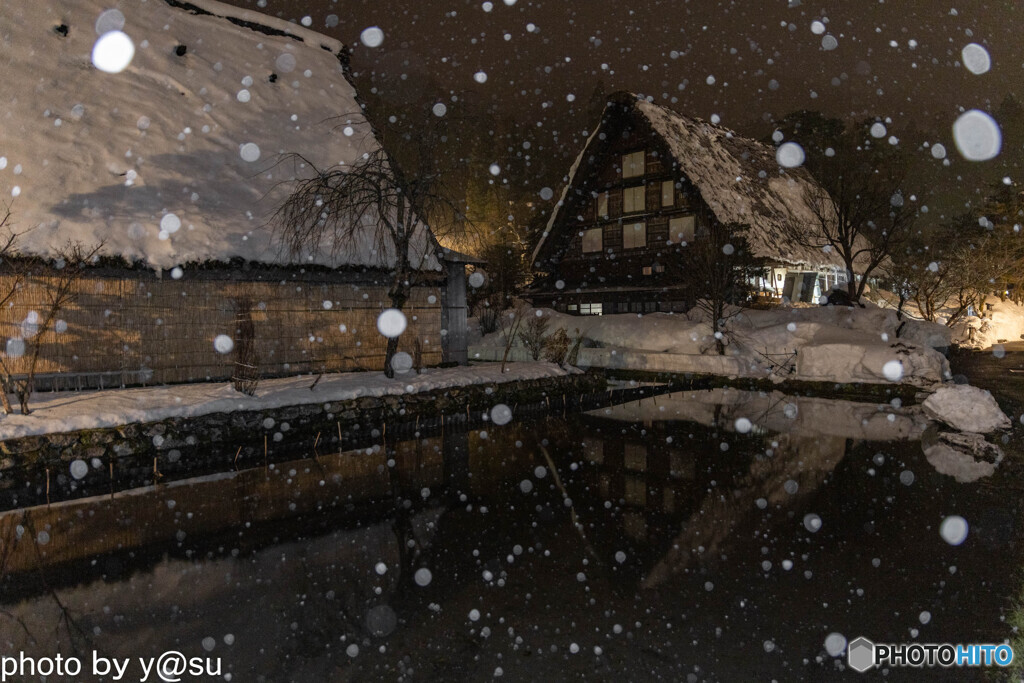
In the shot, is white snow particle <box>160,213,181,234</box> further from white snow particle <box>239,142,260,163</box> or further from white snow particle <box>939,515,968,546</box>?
white snow particle <box>939,515,968,546</box>

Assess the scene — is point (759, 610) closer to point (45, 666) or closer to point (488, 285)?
point (45, 666)

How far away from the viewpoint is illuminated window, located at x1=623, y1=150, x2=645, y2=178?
26.1 meters

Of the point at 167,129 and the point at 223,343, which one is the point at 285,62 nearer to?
the point at 167,129

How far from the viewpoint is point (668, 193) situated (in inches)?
994

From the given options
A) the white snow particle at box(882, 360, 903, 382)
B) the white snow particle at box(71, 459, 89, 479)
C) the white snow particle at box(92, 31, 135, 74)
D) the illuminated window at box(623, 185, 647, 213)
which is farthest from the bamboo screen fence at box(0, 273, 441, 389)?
the illuminated window at box(623, 185, 647, 213)

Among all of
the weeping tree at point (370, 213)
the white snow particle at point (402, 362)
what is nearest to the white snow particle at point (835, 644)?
the weeping tree at point (370, 213)

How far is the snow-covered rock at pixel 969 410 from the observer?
10.4 meters

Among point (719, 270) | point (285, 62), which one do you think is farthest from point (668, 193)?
point (285, 62)

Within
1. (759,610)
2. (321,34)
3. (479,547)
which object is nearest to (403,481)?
(479,547)

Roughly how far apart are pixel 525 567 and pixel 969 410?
969 cm

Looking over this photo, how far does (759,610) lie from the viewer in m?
4.26

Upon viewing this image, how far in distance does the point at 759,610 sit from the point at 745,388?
487 inches

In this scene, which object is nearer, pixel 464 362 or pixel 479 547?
pixel 479 547

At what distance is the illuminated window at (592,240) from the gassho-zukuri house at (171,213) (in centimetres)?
1339
